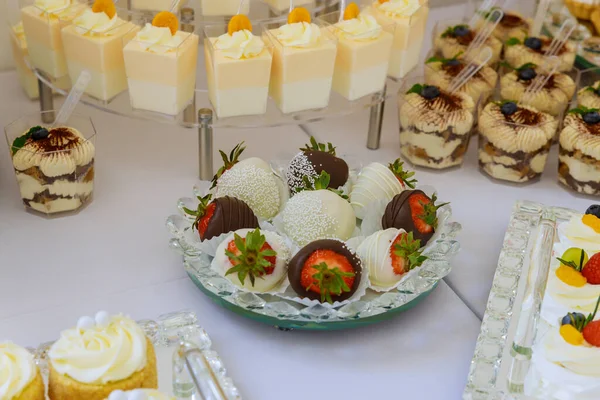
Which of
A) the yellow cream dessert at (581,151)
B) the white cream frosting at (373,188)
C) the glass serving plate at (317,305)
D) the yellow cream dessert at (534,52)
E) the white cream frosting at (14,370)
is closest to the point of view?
the white cream frosting at (14,370)

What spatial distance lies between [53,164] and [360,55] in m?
0.60

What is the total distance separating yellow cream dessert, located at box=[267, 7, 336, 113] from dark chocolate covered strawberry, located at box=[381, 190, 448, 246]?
0.31 meters

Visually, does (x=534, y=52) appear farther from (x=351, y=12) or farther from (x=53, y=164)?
(x=53, y=164)

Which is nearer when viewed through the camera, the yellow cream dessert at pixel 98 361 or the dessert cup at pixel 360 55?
the yellow cream dessert at pixel 98 361

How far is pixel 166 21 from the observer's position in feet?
4.55

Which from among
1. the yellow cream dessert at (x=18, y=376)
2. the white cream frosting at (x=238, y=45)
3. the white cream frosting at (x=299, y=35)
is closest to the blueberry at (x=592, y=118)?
→ the white cream frosting at (x=299, y=35)

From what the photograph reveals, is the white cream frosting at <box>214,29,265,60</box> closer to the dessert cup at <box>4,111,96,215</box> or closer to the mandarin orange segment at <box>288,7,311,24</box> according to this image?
the mandarin orange segment at <box>288,7,311,24</box>

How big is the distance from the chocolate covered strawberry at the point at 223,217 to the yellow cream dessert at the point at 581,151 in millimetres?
738

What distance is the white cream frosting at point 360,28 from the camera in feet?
4.87

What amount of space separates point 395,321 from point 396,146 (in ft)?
2.12

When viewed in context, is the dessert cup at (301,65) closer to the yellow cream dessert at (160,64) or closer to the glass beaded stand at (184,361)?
the yellow cream dessert at (160,64)

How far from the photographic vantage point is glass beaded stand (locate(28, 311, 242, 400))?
41.1 inches

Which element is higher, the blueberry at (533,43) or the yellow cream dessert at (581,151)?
the blueberry at (533,43)

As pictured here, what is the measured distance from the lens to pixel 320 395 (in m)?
1.12
